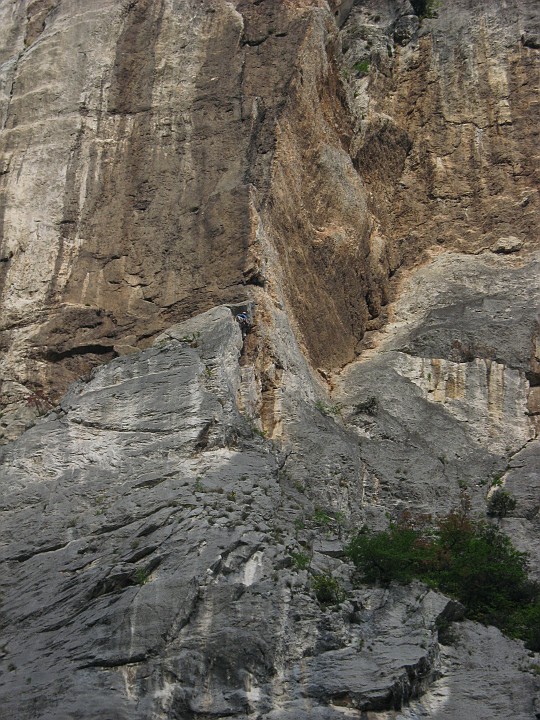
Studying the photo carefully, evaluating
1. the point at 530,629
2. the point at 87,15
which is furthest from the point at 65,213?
the point at 530,629

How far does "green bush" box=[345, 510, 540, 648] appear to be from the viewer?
17812 mm

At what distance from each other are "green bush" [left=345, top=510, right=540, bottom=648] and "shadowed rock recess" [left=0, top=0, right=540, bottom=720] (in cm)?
32

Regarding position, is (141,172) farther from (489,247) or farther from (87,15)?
(489,247)

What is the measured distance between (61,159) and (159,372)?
625 centimetres

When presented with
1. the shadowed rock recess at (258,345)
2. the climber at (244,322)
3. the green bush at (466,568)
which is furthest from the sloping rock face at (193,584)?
the climber at (244,322)

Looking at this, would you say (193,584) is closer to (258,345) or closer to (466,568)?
(466,568)

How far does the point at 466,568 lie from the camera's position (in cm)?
1859

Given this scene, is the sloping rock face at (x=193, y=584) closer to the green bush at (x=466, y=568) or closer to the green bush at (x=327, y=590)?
the green bush at (x=327, y=590)

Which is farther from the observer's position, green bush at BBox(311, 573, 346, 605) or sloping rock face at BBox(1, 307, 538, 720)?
green bush at BBox(311, 573, 346, 605)

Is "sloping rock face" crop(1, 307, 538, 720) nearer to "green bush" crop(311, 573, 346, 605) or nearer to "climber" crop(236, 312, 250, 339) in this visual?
"green bush" crop(311, 573, 346, 605)

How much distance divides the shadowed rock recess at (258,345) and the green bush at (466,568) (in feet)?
1.06

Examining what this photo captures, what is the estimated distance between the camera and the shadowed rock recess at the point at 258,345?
16109mm

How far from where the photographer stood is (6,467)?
1898 centimetres

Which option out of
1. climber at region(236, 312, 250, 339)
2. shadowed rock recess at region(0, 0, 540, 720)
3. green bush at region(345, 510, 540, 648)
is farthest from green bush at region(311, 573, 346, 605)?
climber at region(236, 312, 250, 339)
